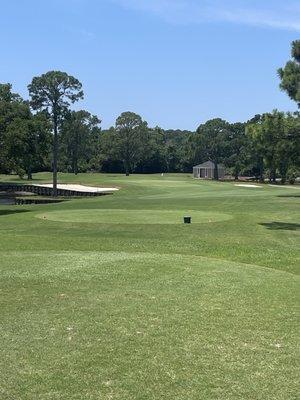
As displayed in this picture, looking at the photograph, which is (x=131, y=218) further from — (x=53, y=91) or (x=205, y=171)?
(x=205, y=171)

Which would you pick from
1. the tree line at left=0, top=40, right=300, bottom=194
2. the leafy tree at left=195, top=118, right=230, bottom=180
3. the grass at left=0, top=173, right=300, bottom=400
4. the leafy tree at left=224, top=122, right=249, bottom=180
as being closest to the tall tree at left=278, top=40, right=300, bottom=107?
the grass at left=0, top=173, right=300, bottom=400

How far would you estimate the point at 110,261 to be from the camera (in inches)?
543

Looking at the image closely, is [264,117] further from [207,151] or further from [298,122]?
[207,151]

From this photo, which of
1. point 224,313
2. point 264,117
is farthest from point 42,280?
point 264,117

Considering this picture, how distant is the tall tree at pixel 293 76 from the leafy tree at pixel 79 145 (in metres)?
94.1

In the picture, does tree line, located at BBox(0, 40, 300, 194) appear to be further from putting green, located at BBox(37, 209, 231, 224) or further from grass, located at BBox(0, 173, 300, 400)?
grass, located at BBox(0, 173, 300, 400)

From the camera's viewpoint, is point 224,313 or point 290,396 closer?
point 290,396

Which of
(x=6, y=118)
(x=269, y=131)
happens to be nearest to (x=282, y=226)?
(x=269, y=131)

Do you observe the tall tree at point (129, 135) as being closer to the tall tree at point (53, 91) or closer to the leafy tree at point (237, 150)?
the leafy tree at point (237, 150)

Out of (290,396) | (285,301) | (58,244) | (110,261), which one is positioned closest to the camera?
(290,396)

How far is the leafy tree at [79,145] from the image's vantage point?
121188 millimetres

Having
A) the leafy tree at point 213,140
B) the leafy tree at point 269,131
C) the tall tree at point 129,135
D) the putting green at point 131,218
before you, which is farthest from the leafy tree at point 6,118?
the leafy tree at point 213,140

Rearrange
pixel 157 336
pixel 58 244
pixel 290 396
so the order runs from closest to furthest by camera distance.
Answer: pixel 290 396, pixel 157 336, pixel 58 244

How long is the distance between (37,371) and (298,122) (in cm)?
2329
